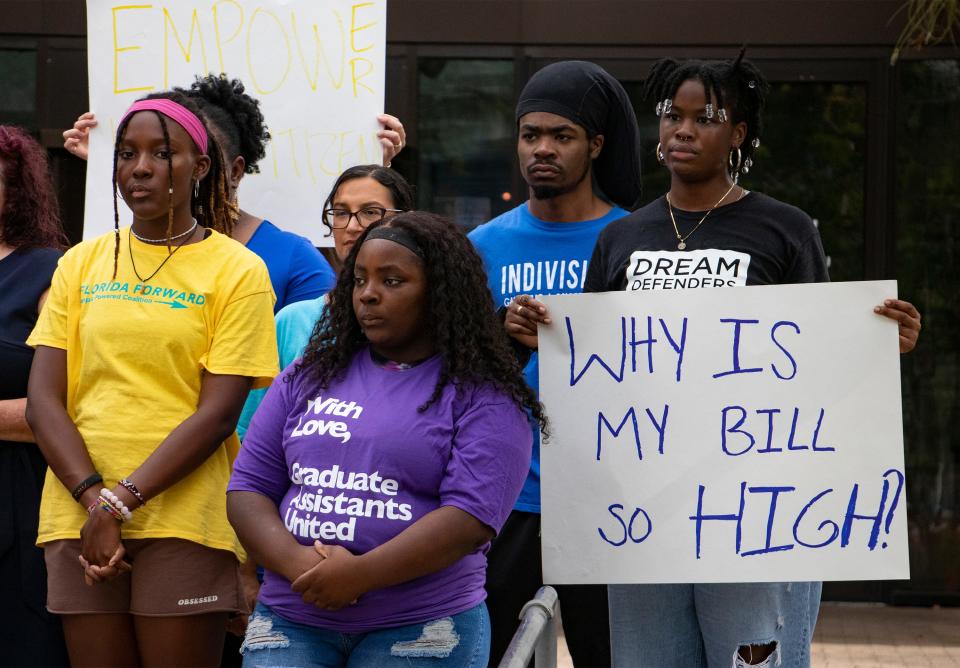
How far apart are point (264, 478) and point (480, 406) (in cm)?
49

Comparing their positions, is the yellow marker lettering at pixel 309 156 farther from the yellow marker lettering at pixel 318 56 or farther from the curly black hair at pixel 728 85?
the curly black hair at pixel 728 85

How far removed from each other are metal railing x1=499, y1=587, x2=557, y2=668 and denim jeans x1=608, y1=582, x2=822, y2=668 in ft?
0.76

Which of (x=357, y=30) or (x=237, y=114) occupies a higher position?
(x=357, y=30)

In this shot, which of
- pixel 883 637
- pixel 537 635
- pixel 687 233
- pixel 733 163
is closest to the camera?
pixel 537 635

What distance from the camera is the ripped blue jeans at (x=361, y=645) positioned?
286 cm

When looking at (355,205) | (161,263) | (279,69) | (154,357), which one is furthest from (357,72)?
(154,357)

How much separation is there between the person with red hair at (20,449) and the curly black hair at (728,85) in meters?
1.78

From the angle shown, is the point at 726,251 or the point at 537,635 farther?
the point at 726,251

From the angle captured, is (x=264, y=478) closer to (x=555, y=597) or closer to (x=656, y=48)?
(x=555, y=597)

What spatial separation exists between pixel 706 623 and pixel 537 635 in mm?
638

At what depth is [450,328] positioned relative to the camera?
3082mm

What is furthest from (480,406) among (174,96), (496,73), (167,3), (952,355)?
(952,355)

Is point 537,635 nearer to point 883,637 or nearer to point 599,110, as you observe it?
point 599,110

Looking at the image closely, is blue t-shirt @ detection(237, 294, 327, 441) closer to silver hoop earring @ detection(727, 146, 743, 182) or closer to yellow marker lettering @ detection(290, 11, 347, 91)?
yellow marker lettering @ detection(290, 11, 347, 91)
